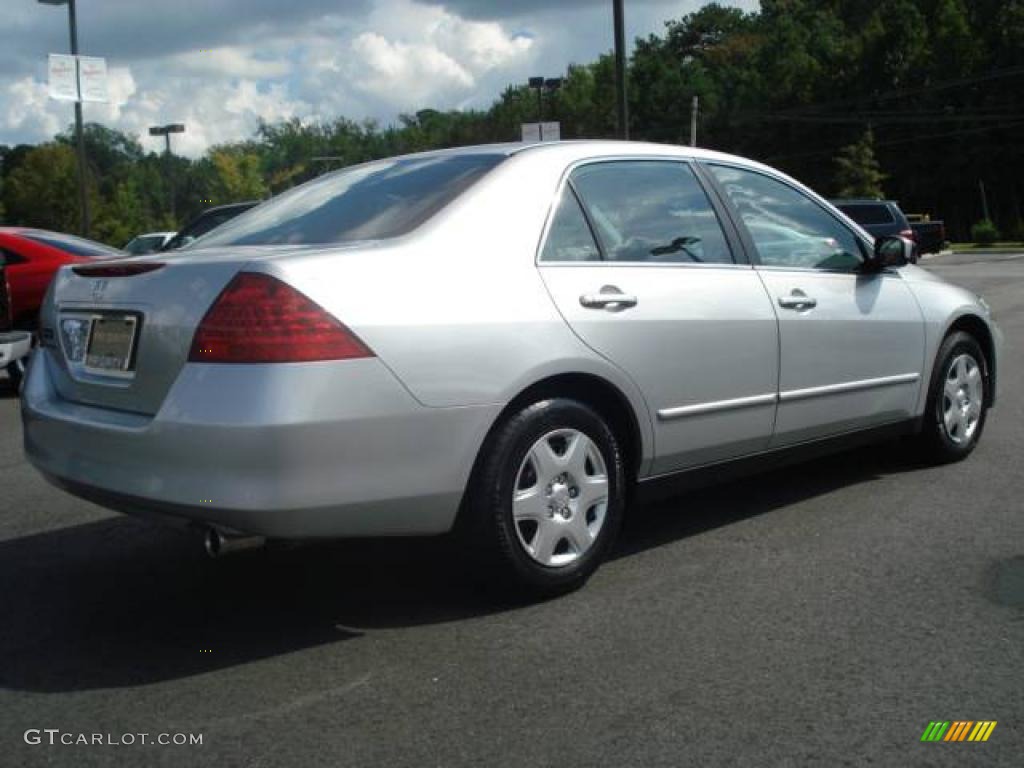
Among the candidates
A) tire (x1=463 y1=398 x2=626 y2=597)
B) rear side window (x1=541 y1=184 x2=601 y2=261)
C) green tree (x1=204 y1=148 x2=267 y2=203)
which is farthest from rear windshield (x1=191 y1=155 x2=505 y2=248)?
green tree (x1=204 y1=148 x2=267 y2=203)

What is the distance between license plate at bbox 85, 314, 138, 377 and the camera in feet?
12.1

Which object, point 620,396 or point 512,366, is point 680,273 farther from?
point 512,366

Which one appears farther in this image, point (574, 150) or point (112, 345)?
point (574, 150)

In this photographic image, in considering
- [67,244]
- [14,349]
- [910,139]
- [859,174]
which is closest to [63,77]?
[67,244]

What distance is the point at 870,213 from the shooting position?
22781 millimetres

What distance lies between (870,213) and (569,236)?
65.8 feet

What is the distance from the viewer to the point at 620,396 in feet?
13.6

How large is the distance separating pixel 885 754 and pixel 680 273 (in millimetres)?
2143

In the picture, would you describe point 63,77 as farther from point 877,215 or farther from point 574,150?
point 574,150

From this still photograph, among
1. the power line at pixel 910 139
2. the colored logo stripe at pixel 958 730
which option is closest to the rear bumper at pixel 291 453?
the colored logo stripe at pixel 958 730

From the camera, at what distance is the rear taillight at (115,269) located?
3.75 metres

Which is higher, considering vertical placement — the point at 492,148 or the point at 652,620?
the point at 492,148

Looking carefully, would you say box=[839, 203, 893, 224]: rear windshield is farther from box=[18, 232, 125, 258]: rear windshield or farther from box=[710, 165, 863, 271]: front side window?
box=[710, 165, 863, 271]: front side window

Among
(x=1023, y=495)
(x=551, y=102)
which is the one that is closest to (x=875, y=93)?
(x=551, y=102)
